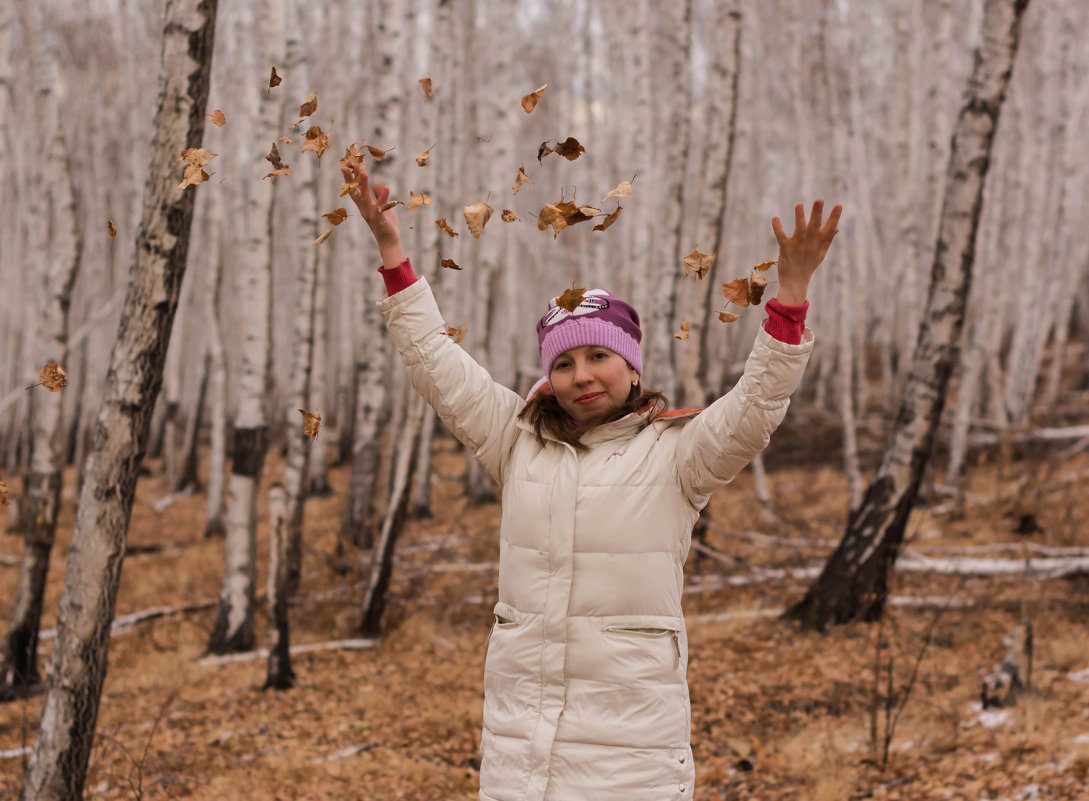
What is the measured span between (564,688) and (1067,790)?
2.56m

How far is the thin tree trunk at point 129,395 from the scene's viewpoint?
9.27 feet

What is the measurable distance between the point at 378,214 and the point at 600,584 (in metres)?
1.01

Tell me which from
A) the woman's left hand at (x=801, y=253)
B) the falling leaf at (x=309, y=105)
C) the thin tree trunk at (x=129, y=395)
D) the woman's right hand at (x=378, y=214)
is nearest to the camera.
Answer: the woman's left hand at (x=801, y=253)

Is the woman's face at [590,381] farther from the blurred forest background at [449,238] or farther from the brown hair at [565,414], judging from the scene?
the blurred forest background at [449,238]

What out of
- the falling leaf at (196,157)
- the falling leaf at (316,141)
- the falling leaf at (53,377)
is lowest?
the falling leaf at (53,377)

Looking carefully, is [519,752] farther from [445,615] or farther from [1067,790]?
[445,615]

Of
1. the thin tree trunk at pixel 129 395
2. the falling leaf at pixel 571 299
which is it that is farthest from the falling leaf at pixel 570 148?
the thin tree trunk at pixel 129 395

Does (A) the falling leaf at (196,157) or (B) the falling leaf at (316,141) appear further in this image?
(A) the falling leaf at (196,157)

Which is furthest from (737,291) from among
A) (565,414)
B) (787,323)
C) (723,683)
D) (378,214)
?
(723,683)

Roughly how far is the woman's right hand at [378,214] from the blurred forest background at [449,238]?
40 cm

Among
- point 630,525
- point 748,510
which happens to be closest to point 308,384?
Result: point 630,525

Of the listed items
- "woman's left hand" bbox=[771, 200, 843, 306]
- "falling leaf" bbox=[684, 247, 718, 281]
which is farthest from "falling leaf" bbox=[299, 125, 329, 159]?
"woman's left hand" bbox=[771, 200, 843, 306]

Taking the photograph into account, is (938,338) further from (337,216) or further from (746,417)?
(337,216)

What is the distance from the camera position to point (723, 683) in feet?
16.0
